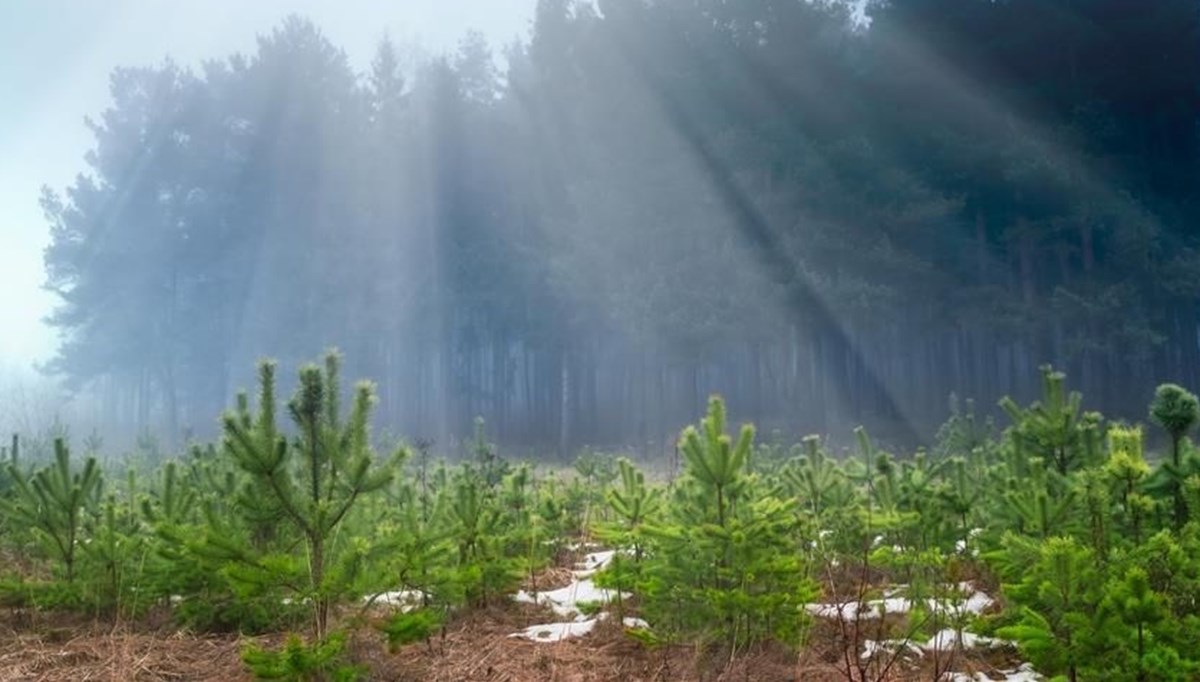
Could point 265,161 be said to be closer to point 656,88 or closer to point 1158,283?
point 656,88

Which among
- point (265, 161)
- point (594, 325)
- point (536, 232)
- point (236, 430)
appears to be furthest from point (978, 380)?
point (265, 161)

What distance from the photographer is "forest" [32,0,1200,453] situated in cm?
2391

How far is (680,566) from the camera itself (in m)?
4.66

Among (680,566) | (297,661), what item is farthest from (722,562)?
(297,661)

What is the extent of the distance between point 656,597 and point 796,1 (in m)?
25.6

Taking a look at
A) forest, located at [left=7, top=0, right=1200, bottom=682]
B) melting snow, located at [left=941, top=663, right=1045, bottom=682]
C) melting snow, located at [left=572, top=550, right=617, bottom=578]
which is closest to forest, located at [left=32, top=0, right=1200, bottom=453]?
forest, located at [left=7, top=0, right=1200, bottom=682]

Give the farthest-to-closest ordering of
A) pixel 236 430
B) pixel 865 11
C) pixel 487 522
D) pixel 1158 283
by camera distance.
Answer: pixel 865 11, pixel 1158 283, pixel 487 522, pixel 236 430

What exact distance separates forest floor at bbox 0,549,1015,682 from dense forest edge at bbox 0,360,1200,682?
0.03 m

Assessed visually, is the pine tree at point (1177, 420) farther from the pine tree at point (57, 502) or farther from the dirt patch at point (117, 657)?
the pine tree at point (57, 502)

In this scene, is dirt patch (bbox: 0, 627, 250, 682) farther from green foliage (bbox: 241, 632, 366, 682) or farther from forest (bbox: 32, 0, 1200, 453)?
forest (bbox: 32, 0, 1200, 453)

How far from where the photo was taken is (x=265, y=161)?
33688mm

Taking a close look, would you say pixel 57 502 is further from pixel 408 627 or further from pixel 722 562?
pixel 722 562

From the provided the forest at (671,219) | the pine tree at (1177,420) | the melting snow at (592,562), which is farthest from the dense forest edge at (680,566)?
the forest at (671,219)

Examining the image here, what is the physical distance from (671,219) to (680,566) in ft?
71.1
